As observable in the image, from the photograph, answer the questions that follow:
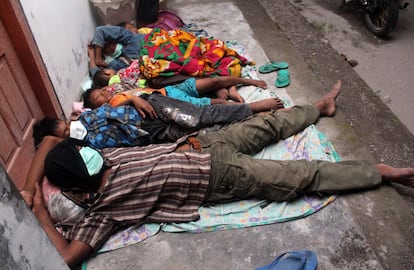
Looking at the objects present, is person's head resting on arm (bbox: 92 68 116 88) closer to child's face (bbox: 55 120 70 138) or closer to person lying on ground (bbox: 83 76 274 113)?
person lying on ground (bbox: 83 76 274 113)

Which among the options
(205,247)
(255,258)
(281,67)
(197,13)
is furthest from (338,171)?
(197,13)

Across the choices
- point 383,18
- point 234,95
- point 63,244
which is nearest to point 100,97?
point 234,95

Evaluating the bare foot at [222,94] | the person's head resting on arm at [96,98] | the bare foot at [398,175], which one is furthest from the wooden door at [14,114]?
the bare foot at [398,175]

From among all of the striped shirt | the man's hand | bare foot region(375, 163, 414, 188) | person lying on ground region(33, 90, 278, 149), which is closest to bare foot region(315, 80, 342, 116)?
person lying on ground region(33, 90, 278, 149)

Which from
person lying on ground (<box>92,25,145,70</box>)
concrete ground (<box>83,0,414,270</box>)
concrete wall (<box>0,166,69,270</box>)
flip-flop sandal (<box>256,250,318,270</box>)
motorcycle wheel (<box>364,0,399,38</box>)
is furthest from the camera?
motorcycle wheel (<box>364,0,399,38</box>)

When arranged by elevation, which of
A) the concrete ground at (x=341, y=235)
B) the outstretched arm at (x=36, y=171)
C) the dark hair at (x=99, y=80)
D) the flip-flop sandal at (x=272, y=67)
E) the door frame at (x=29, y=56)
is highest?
the door frame at (x=29, y=56)

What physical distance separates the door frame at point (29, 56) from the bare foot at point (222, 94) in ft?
4.03

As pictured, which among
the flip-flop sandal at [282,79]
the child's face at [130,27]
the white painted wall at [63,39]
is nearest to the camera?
the white painted wall at [63,39]

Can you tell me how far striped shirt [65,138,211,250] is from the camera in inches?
73.3

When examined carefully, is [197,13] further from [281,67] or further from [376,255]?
[376,255]

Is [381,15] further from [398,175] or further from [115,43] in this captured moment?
[115,43]

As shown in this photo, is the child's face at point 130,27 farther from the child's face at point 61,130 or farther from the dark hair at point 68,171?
the dark hair at point 68,171

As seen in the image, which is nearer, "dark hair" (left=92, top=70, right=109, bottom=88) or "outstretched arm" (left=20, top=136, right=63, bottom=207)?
"outstretched arm" (left=20, top=136, right=63, bottom=207)

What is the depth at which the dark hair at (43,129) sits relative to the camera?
7.62 feet
